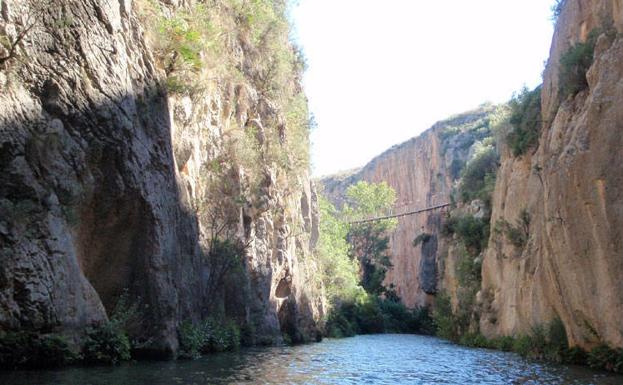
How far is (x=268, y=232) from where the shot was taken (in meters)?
30.3

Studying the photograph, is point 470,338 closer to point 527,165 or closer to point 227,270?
point 527,165

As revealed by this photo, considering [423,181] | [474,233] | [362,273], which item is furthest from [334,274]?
[423,181]

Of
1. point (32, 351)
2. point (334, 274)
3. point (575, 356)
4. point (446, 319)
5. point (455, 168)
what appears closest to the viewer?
point (32, 351)

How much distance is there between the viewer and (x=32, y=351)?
10992 mm

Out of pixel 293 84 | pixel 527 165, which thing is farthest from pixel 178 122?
pixel 293 84

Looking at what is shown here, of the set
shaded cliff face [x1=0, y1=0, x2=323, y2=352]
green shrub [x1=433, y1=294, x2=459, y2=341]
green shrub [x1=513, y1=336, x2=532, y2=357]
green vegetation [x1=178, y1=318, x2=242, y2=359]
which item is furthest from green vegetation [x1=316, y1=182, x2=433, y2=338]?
shaded cliff face [x1=0, y1=0, x2=323, y2=352]

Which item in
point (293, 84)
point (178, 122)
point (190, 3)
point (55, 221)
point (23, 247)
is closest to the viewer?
point (23, 247)

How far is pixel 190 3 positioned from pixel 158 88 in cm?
616

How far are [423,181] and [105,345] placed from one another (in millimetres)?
79268

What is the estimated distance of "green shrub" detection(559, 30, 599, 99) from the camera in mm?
16203

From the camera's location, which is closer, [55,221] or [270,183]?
[55,221]

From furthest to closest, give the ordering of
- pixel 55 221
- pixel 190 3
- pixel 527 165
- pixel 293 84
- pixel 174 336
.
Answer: pixel 293 84
pixel 527 165
pixel 190 3
pixel 174 336
pixel 55 221

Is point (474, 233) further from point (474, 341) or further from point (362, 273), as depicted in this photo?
point (362, 273)

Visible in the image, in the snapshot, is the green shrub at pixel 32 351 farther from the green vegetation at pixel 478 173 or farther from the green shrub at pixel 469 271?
the green vegetation at pixel 478 173
